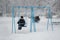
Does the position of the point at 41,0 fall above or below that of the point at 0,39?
above

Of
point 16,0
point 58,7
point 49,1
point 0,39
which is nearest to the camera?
point 0,39

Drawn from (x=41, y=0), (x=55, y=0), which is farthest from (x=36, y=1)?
(x=55, y=0)

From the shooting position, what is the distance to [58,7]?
156 feet

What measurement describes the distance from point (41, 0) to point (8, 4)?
1131 centimetres

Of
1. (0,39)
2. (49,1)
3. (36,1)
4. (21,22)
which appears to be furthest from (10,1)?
(0,39)

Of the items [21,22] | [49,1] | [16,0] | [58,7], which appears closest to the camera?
[21,22]

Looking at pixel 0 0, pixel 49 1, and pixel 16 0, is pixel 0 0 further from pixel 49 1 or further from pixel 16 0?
pixel 49 1

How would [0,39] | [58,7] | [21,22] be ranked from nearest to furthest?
1. [0,39]
2. [21,22]
3. [58,7]

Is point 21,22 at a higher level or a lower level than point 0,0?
lower

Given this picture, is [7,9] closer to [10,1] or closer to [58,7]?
[10,1]

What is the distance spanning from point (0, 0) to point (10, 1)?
2.96 m

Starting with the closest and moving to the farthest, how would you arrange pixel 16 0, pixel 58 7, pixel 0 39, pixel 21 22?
1. pixel 0 39
2. pixel 21 22
3. pixel 58 7
4. pixel 16 0

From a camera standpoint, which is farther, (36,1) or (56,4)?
(36,1)

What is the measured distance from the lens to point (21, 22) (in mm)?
14914
